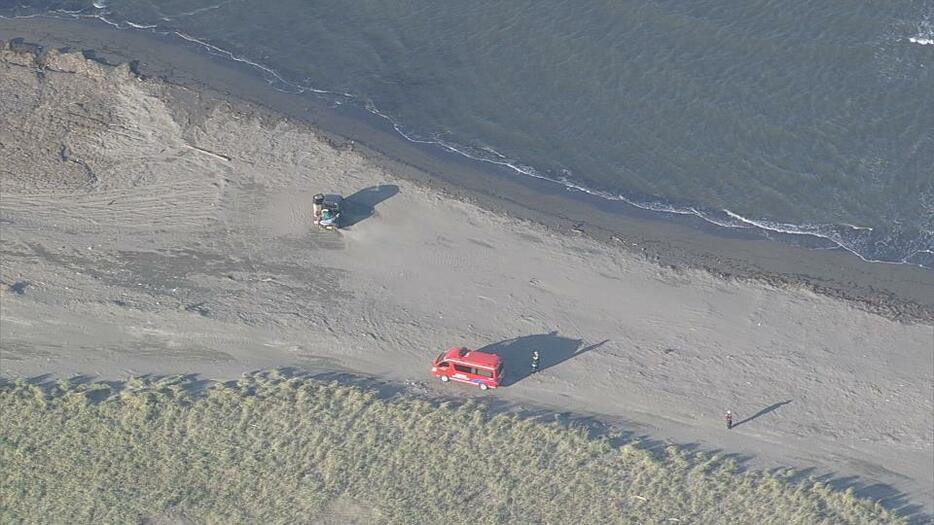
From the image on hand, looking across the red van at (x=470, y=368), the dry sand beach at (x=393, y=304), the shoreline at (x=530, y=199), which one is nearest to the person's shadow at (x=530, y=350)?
the dry sand beach at (x=393, y=304)

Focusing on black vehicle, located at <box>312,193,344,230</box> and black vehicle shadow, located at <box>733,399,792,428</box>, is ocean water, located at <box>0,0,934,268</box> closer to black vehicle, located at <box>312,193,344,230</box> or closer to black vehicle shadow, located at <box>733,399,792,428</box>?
black vehicle, located at <box>312,193,344,230</box>

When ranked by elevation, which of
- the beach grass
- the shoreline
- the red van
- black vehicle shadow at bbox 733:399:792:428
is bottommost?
the beach grass

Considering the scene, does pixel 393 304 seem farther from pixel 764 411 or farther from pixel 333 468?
pixel 764 411

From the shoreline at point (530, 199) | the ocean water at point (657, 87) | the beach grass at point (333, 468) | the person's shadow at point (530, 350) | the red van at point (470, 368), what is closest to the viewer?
the beach grass at point (333, 468)

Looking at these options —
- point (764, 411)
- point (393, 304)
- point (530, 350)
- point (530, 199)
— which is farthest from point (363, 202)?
point (764, 411)

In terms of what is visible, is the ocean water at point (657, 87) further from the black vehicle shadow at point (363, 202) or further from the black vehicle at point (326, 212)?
the black vehicle at point (326, 212)

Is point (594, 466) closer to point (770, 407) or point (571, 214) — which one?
point (770, 407)

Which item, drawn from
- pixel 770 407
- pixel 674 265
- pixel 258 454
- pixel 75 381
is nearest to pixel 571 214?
pixel 674 265

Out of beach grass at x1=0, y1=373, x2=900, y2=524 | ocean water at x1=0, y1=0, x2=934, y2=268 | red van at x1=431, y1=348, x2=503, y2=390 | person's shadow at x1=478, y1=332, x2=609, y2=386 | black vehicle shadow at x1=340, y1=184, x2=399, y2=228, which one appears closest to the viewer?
beach grass at x1=0, y1=373, x2=900, y2=524

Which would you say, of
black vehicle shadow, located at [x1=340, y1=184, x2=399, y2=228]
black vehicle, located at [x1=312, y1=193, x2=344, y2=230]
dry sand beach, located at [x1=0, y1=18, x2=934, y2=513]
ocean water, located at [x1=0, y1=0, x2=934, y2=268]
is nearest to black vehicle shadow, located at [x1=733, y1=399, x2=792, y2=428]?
dry sand beach, located at [x1=0, y1=18, x2=934, y2=513]
